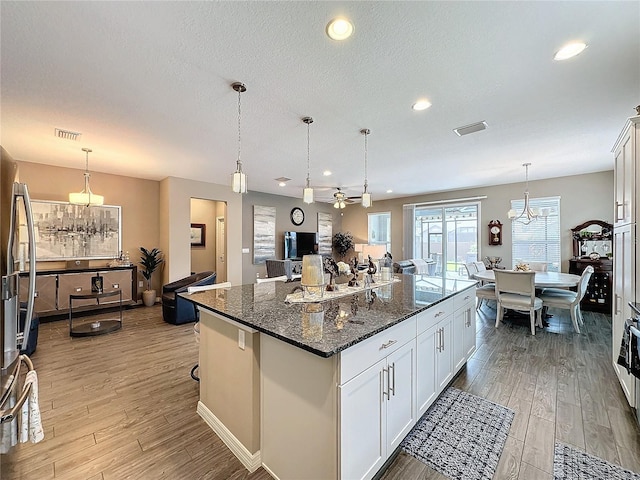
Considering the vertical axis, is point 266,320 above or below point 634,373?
above

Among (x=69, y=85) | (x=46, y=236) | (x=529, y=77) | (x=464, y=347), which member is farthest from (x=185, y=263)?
(x=529, y=77)

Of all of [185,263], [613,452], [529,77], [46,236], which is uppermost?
[529,77]

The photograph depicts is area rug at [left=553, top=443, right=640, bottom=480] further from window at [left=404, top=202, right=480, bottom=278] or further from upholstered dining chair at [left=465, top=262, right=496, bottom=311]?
window at [left=404, top=202, right=480, bottom=278]

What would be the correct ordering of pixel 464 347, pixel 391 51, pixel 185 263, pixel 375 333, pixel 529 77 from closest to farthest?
pixel 375 333, pixel 391 51, pixel 529 77, pixel 464 347, pixel 185 263

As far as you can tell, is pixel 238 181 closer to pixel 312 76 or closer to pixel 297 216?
pixel 312 76

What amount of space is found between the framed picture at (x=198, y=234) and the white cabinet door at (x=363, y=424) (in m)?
7.47

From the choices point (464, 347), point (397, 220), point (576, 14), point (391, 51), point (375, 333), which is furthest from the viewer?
point (397, 220)

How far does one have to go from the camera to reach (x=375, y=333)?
1.45 m

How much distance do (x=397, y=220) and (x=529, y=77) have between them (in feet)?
21.6

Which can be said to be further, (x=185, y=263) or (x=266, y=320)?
(x=185, y=263)

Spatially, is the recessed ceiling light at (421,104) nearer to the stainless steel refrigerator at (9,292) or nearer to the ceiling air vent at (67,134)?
the stainless steel refrigerator at (9,292)

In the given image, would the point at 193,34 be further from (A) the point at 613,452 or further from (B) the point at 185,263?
(B) the point at 185,263

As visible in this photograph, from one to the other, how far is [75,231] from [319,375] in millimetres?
5976

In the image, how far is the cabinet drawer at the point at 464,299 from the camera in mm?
2633
